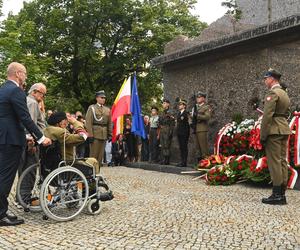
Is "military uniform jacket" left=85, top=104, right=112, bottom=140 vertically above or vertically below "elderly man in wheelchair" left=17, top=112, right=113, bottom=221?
above

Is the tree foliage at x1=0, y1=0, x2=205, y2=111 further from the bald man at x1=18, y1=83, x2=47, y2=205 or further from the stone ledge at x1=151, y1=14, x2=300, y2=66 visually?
the bald man at x1=18, y1=83, x2=47, y2=205

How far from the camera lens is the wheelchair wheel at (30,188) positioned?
565 centimetres

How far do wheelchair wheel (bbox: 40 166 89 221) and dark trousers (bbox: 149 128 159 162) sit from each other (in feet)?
23.3

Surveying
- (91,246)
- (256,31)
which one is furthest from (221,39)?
(91,246)

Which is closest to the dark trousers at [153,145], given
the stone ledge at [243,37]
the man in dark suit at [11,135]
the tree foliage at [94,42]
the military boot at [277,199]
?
the stone ledge at [243,37]

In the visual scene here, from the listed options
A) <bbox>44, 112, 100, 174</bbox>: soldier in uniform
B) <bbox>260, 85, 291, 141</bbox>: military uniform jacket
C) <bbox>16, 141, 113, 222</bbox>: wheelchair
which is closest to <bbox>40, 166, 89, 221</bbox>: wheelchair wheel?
<bbox>16, 141, 113, 222</bbox>: wheelchair

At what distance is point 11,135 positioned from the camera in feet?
16.5

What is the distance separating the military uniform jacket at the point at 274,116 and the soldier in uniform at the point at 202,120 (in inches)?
140

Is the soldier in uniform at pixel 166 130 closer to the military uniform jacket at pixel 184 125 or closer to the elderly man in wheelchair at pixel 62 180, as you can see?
the military uniform jacket at pixel 184 125

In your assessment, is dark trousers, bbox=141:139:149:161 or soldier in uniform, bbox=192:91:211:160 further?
dark trousers, bbox=141:139:149:161

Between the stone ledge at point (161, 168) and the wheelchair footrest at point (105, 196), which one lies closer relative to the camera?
the wheelchair footrest at point (105, 196)

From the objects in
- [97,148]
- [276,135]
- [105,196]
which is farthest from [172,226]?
[97,148]

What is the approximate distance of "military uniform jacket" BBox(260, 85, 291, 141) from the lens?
21.1 feet

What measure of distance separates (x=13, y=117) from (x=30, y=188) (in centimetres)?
112
